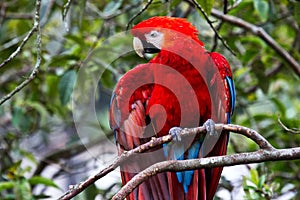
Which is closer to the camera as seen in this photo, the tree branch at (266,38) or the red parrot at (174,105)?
the red parrot at (174,105)

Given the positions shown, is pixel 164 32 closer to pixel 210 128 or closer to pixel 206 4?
pixel 206 4

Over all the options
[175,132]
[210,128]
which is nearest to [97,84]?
[175,132]

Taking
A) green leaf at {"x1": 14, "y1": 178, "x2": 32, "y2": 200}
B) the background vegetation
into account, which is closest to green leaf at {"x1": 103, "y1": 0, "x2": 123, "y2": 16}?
the background vegetation

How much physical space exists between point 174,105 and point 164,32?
0.99 feet

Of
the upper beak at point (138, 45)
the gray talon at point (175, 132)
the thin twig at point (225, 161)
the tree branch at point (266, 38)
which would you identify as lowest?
the gray talon at point (175, 132)

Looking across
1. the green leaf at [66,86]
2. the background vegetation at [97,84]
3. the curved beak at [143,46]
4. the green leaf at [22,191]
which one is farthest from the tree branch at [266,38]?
the green leaf at [22,191]

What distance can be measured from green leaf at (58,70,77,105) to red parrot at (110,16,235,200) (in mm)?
874

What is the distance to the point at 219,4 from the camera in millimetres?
3615

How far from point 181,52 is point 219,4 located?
1.56 m

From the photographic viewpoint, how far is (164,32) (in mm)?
2135

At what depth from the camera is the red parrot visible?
6.97 ft

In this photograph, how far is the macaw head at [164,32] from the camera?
6.98ft

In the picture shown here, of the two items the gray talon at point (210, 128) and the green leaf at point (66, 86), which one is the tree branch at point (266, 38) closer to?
the green leaf at point (66, 86)

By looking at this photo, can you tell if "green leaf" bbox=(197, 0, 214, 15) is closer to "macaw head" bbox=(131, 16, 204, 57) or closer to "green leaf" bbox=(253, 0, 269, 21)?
"macaw head" bbox=(131, 16, 204, 57)
